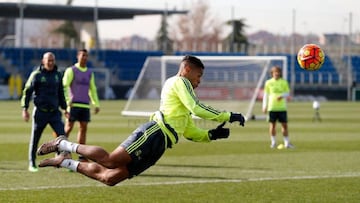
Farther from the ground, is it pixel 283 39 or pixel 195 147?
pixel 283 39

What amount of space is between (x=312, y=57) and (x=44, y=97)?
16.2ft

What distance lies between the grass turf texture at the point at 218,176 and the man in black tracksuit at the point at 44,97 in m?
0.66

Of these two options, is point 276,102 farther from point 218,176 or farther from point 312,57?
point 312,57

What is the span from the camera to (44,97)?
53.6 feet

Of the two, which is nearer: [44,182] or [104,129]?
[44,182]

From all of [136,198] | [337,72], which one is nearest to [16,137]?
[136,198]

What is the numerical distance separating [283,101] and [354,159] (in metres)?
4.17

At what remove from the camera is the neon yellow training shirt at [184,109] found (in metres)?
10.9

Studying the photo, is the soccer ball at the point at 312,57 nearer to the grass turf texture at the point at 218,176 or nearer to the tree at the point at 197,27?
the grass turf texture at the point at 218,176

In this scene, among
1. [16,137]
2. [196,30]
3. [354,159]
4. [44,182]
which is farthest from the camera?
[196,30]

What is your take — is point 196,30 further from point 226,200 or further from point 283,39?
point 226,200

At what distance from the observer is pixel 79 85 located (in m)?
17.7

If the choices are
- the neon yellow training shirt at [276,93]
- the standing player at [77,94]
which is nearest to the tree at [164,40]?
the neon yellow training shirt at [276,93]

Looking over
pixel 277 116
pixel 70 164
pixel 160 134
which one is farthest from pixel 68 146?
pixel 277 116
